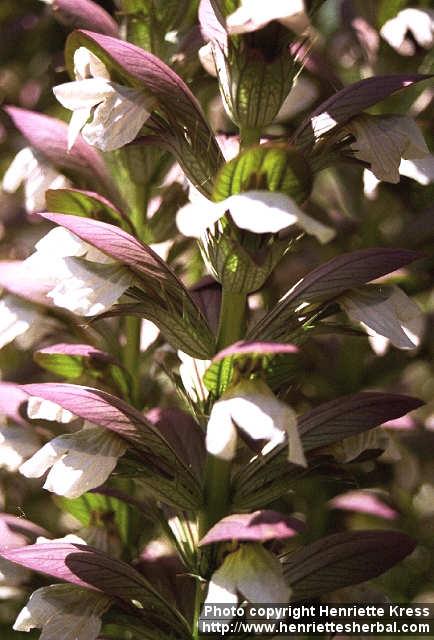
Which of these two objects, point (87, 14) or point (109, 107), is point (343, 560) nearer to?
point (109, 107)

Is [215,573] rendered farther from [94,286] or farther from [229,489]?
[94,286]

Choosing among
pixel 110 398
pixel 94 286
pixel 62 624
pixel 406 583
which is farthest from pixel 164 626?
pixel 406 583

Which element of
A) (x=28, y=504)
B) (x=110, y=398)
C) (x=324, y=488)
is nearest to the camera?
(x=110, y=398)

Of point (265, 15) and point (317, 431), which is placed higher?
point (265, 15)

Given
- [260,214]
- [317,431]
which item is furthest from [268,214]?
[317,431]

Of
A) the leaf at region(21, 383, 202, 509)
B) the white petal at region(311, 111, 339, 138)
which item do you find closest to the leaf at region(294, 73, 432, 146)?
the white petal at region(311, 111, 339, 138)

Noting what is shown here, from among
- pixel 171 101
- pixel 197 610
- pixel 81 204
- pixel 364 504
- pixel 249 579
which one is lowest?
pixel 364 504
